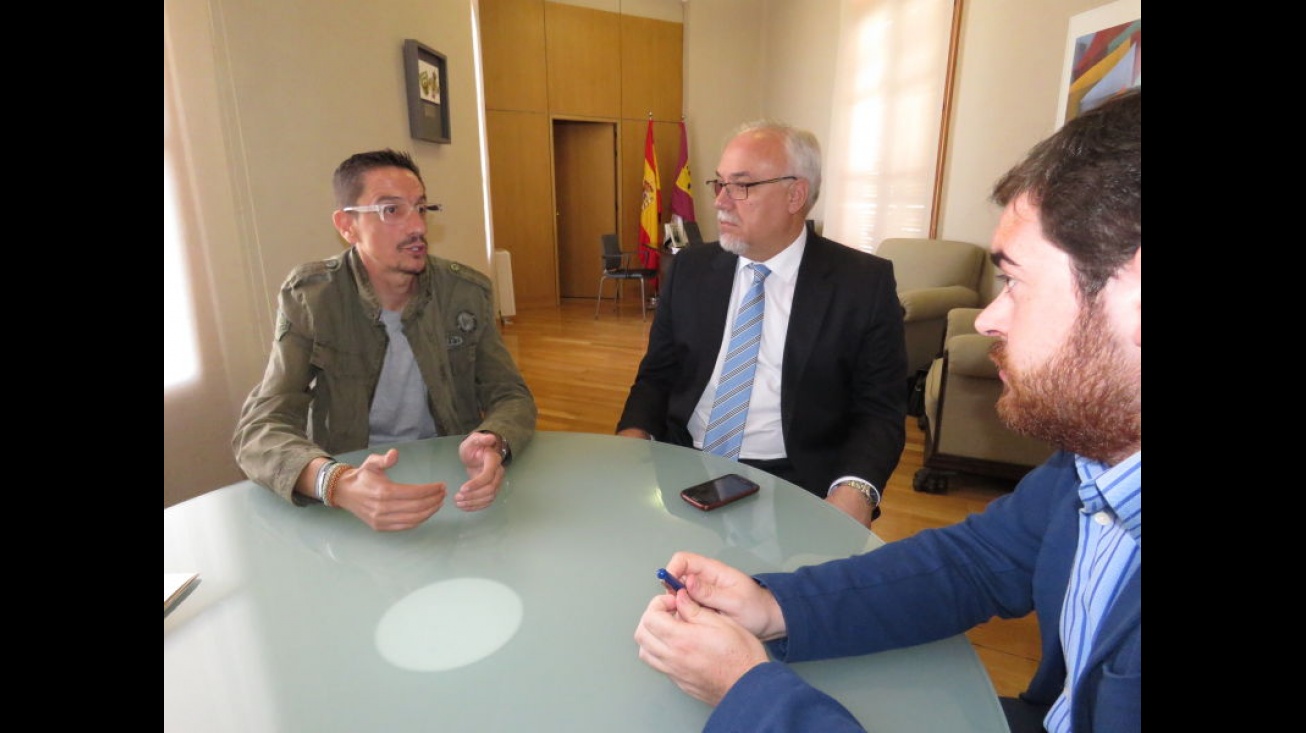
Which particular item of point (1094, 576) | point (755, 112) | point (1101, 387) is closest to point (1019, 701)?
point (1094, 576)

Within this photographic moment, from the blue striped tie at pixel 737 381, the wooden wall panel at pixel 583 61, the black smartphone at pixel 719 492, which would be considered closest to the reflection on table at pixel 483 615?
the black smartphone at pixel 719 492

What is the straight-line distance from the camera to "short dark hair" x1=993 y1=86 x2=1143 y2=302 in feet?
1.73

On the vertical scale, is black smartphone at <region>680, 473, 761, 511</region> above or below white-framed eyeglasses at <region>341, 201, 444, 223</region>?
below

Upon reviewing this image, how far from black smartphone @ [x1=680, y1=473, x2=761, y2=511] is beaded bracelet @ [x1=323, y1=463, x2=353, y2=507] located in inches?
22.4

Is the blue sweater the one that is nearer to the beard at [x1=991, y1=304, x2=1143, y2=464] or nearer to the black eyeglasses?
the beard at [x1=991, y1=304, x2=1143, y2=464]

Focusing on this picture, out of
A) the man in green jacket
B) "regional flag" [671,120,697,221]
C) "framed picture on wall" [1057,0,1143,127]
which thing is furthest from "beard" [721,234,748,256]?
"regional flag" [671,120,697,221]

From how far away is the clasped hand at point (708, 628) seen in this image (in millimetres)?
620

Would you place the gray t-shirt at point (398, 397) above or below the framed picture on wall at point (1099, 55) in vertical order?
below

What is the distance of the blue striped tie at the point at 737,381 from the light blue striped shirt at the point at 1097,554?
94 cm

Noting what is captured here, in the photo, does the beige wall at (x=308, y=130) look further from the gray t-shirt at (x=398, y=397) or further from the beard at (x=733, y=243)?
the beard at (x=733, y=243)

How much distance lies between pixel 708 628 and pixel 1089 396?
429 mm

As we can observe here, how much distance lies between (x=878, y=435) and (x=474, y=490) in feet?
3.30

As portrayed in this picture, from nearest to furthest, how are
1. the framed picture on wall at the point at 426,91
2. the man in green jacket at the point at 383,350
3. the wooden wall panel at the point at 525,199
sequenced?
the man in green jacket at the point at 383,350 → the framed picture on wall at the point at 426,91 → the wooden wall panel at the point at 525,199
